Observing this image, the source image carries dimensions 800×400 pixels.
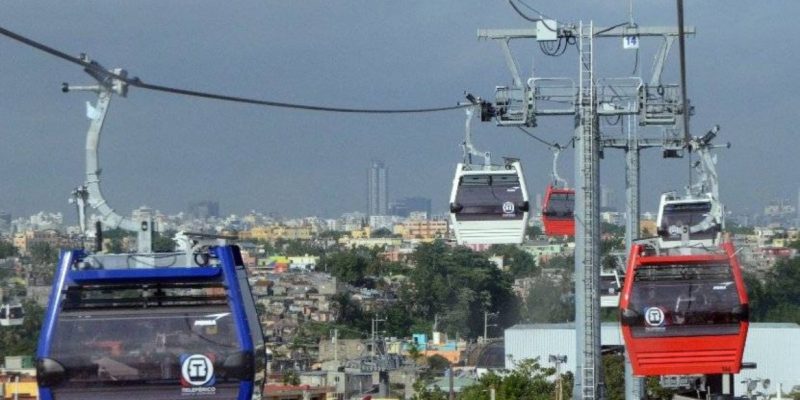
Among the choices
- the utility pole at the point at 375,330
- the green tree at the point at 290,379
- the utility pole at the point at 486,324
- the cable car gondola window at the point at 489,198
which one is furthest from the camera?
the utility pole at the point at 486,324

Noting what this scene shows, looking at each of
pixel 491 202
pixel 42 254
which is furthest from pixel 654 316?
pixel 42 254

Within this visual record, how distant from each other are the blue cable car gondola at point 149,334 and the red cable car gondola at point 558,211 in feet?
74.0

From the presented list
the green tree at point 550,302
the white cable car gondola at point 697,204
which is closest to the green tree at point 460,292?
the green tree at point 550,302

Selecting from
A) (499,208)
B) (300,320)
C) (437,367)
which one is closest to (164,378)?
(499,208)

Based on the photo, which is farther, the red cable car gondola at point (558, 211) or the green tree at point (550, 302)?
the green tree at point (550, 302)

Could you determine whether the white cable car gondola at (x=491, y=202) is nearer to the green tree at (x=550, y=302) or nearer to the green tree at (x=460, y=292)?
the green tree at (x=550, y=302)

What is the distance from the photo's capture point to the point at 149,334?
12508 millimetres

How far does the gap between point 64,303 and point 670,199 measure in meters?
18.4

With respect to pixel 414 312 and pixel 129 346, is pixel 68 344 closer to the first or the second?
pixel 129 346

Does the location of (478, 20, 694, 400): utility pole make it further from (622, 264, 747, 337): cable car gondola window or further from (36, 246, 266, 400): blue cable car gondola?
(36, 246, 266, 400): blue cable car gondola

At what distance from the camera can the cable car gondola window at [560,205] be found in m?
35.1

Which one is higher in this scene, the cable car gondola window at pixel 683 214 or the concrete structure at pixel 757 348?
the cable car gondola window at pixel 683 214

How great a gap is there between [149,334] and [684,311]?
7.97 meters

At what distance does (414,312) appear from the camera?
309 feet
